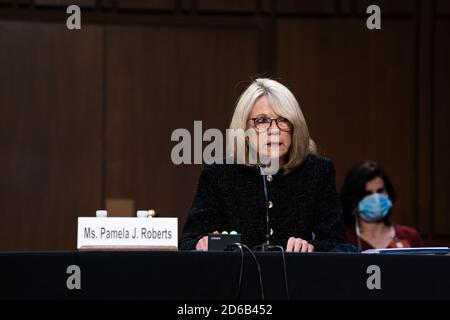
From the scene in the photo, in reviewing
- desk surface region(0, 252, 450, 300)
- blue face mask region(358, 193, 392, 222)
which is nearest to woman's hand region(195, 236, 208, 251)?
desk surface region(0, 252, 450, 300)

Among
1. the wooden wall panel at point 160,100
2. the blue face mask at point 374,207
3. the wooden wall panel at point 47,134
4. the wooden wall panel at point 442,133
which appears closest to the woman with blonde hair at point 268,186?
the blue face mask at point 374,207

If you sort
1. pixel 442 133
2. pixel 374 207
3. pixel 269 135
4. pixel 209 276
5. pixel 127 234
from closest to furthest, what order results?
1. pixel 209 276
2. pixel 127 234
3. pixel 269 135
4. pixel 374 207
5. pixel 442 133

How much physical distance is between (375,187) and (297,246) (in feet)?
6.18

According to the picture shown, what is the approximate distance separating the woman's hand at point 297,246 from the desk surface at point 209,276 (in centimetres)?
32

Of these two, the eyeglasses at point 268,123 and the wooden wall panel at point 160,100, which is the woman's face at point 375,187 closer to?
the wooden wall panel at point 160,100

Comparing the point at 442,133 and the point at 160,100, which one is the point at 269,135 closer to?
the point at 160,100

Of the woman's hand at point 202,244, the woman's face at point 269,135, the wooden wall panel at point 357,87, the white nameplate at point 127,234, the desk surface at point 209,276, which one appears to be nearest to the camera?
the desk surface at point 209,276

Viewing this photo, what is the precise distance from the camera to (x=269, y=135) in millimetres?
3209

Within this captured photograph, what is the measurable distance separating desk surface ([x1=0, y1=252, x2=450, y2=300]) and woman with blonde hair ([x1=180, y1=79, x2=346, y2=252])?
0.57 meters

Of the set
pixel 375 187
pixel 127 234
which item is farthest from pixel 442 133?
pixel 127 234

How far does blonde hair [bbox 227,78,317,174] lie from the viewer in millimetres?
3229

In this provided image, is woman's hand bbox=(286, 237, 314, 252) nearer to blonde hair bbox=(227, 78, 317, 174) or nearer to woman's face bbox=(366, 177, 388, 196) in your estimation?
blonde hair bbox=(227, 78, 317, 174)

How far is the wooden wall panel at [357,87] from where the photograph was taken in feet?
19.0
